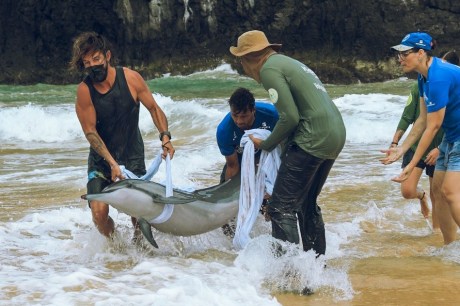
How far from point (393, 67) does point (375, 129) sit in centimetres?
1470

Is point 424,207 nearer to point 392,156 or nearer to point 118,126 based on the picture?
point 392,156

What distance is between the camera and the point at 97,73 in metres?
5.15

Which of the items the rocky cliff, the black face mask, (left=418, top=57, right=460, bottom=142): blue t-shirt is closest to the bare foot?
(left=418, top=57, right=460, bottom=142): blue t-shirt

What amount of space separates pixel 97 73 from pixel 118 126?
415 mm

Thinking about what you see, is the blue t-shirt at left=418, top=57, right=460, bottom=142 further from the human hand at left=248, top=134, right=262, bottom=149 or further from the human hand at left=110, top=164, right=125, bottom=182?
the human hand at left=110, top=164, right=125, bottom=182

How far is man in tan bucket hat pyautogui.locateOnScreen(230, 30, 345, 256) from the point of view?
4.57m

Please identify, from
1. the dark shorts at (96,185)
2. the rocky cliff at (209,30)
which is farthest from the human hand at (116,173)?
the rocky cliff at (209,30)

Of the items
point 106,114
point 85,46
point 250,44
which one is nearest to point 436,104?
point 250,44

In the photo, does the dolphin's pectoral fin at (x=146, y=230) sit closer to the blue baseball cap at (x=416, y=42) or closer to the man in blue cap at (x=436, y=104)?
the man in blue cap at (x=436, y=104)

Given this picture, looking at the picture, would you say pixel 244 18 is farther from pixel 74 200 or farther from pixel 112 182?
pixel 112 182

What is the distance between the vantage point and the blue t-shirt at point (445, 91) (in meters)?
5.04

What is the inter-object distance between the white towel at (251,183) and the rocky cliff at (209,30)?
945 inches

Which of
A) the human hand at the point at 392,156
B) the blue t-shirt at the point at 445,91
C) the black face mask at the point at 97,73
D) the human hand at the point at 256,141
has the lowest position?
the human hand at the point at 392,156

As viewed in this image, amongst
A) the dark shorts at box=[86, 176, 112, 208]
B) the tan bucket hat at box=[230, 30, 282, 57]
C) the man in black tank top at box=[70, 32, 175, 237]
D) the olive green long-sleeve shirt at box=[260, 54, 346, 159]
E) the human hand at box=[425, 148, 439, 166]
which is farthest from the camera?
the human hand at box=[425, 148, 439, 166]
